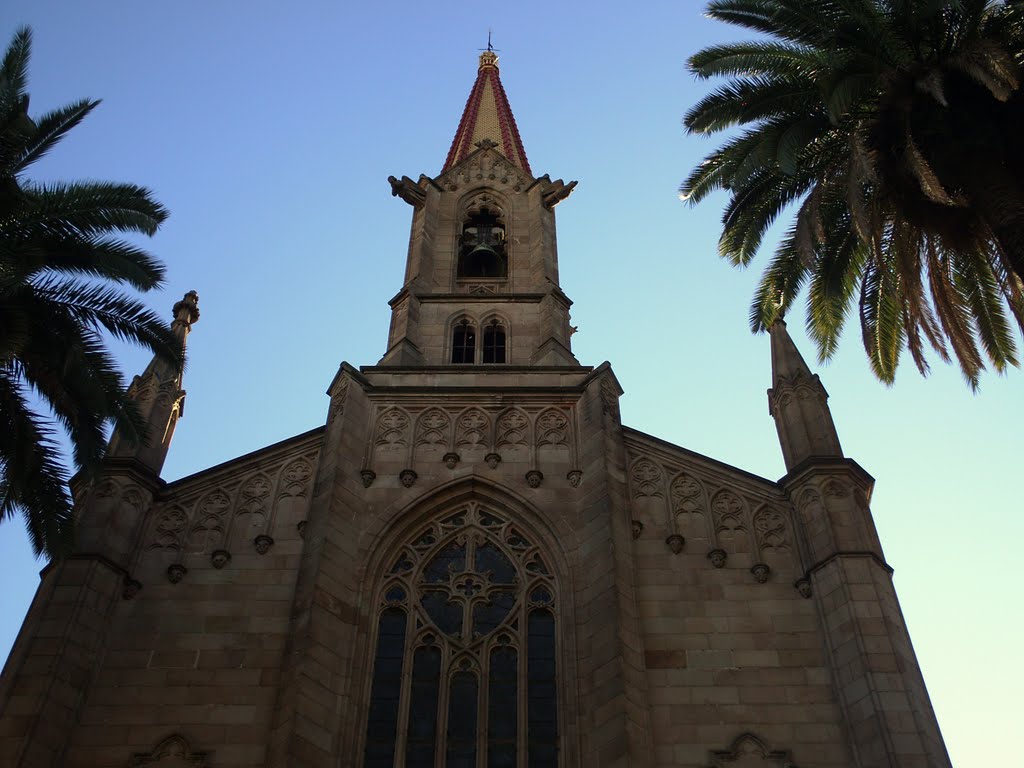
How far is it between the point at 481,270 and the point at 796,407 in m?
11.6

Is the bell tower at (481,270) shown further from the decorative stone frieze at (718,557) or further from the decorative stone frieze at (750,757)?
the decorative stone frieze at (750,757)

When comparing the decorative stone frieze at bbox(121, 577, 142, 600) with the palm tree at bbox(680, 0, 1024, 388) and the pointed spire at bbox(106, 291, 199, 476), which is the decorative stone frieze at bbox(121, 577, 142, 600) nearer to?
the pointed spire at bbox(106, 291, 199, 476)

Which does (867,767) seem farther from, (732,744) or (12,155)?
(12,155)

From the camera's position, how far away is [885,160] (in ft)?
56.0

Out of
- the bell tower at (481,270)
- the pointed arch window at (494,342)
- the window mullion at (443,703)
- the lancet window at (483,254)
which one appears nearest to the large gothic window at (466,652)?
the window mullion at (443,703)

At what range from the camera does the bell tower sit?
2719 centimetres

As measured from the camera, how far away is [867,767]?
51.8 feet

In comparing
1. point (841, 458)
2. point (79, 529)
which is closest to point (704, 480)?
point (841, 458)

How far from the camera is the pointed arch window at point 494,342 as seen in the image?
27.2 metres

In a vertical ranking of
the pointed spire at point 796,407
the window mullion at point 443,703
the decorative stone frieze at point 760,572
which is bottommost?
the window mullion at point 443,703

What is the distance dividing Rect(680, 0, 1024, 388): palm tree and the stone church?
316 cm

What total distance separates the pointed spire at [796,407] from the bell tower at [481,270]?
4.44 m

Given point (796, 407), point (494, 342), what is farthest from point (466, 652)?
point (494, 342)

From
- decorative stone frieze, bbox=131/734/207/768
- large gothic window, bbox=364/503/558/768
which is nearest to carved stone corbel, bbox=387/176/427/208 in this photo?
large gothic window, bbox=364/503/558/768
